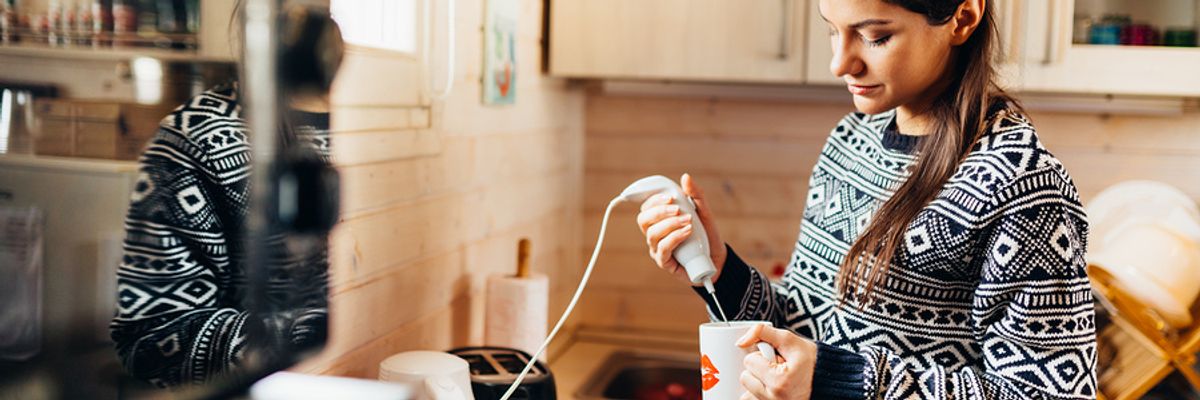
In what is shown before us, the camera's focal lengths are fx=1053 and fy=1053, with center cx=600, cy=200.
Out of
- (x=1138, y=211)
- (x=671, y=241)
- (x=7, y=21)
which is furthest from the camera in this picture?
(x=1138, y=211)

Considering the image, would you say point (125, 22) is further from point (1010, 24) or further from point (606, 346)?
point (606, 346)

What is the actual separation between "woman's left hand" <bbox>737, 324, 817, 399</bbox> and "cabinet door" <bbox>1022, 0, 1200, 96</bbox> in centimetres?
98

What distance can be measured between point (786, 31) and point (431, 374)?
100 cm

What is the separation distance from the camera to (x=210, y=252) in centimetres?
64

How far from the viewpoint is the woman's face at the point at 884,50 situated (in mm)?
1021

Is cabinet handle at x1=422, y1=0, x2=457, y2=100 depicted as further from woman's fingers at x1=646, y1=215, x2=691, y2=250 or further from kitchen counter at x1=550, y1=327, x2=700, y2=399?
kitchen counter at x1=550, y1=327, x2=700, y2=399

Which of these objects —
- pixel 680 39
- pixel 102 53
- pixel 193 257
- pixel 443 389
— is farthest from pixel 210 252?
pixel 680 39

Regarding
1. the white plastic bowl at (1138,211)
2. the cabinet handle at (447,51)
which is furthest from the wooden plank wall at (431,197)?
the white plastic bowl at (1138,211)

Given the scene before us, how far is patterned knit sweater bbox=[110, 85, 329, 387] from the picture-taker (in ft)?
1.91

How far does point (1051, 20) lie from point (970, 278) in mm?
882

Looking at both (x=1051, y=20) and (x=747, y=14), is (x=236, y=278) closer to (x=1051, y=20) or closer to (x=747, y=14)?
(x=747, y=14)

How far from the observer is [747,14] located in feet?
6.03

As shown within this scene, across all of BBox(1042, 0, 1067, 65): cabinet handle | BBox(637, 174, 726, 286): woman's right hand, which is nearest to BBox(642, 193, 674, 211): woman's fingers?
BBox(637, 174, 726, 286): woman's right hand

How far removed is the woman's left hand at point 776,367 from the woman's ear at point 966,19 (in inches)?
13.6
